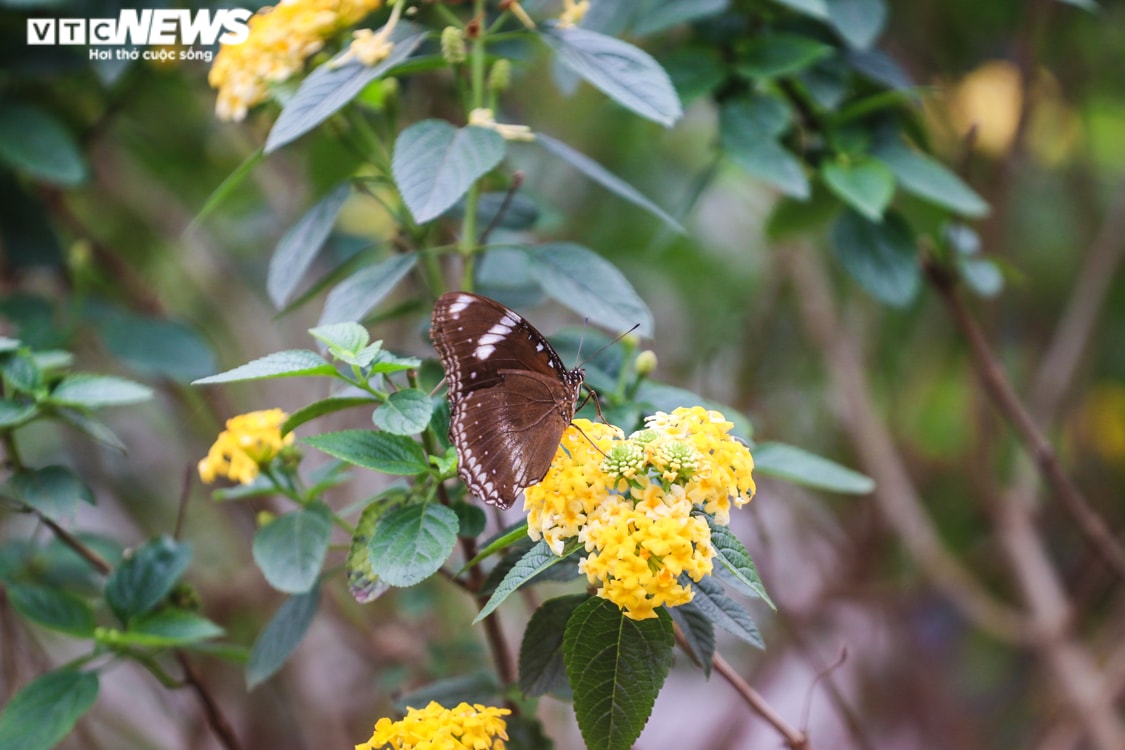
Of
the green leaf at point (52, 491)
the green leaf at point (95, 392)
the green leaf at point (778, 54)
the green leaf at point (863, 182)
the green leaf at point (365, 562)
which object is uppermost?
the green leaf at point (778, 54)

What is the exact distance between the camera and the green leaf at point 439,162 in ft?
2.58

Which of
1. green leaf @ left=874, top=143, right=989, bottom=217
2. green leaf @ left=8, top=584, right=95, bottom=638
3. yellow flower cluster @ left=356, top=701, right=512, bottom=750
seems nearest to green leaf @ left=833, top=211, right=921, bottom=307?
green leaf @ left=874, top=143, right=989, bottom=217

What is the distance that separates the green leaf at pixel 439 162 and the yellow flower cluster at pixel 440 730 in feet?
1.31

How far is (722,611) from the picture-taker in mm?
676

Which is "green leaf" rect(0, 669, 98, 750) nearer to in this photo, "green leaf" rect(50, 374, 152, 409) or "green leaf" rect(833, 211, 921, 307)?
"green leaf" rect(50, 374, 152, 409)

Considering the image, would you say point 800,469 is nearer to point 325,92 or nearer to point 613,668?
point 613,668

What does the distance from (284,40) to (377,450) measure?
0.45m

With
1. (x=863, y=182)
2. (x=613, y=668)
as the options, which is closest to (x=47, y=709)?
(x=613, y=668)

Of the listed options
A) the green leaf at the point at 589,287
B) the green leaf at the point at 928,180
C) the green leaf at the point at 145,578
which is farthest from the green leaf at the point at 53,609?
the green leaf at the point at 928,180

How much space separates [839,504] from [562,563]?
150 cm

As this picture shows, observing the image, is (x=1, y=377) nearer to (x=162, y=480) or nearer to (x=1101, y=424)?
(x=162, y=480)

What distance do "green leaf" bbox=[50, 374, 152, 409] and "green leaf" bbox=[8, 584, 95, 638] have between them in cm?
20

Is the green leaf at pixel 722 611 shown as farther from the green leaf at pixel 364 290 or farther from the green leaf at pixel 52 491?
the green leaf at pixel 52 491

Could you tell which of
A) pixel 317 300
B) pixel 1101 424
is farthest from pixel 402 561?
pixel 1101 424
